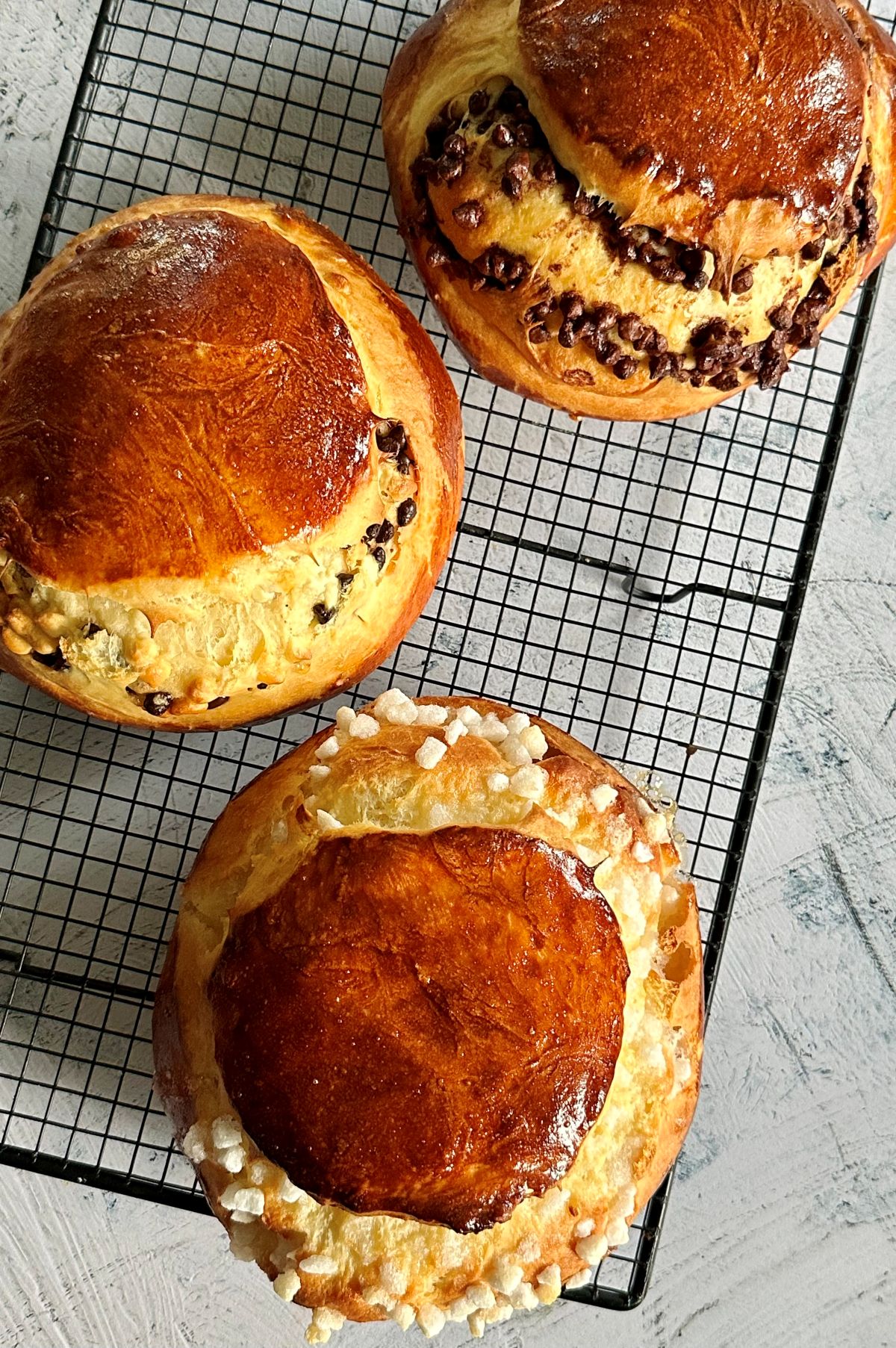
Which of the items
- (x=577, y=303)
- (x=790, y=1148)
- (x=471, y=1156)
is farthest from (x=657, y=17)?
(x=790, y=1148)

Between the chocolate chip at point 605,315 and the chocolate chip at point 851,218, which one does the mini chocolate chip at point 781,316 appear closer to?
the chocolate chip at point 851,218

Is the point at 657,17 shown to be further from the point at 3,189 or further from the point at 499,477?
the point at 3,189

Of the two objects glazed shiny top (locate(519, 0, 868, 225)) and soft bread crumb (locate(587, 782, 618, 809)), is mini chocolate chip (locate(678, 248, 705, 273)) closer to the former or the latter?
glazed shiny top (locate(519, 0, 868, 225))

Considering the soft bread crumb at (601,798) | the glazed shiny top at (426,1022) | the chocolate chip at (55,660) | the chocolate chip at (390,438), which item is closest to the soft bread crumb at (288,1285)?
the glazed shiny top at (426,1022)

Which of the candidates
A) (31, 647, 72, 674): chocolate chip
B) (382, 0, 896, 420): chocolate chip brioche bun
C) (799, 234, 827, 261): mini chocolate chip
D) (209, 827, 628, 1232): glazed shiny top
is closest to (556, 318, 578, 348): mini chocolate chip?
(382, 0, 896, 420): chocolate chip brioche bun

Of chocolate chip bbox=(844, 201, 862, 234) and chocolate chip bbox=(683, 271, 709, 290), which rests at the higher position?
chocolate chip bbox=(844, 201, 862, 234)

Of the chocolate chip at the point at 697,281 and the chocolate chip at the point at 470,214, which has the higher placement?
the chocolate chip at the point at 697,281
